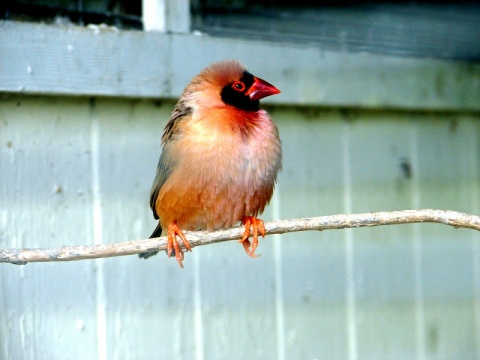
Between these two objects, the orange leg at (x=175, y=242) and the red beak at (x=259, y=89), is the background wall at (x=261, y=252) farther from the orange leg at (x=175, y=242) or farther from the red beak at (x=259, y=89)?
the red beak at (x=259, y=89)

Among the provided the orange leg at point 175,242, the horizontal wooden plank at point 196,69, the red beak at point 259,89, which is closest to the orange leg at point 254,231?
the orange leg at point 175,242

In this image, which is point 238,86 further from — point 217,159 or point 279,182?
point 279,182

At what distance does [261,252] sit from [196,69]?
735 mm

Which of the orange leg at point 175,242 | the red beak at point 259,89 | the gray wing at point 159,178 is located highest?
the red beak at point 259,89

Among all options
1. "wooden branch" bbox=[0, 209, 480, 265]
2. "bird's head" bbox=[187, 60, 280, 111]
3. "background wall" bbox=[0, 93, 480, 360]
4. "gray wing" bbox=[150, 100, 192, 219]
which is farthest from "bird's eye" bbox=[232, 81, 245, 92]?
"wooden branch" bbox=[0, 209, 480, 265]

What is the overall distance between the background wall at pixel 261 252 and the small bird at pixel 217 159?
0.70 ft

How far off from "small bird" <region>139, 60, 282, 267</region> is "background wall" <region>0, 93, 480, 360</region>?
0.21 m

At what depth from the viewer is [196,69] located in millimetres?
3062

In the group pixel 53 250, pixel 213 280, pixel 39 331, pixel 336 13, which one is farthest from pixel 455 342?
pixel 53 250

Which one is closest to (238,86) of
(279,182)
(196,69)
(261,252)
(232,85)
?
(232,85)

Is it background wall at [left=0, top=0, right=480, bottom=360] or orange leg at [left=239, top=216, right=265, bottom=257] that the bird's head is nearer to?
background wall at [left=0, top=0, right=480, bottom=360]

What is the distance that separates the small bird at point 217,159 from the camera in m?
2.65

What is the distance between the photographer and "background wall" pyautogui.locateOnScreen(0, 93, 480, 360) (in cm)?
273

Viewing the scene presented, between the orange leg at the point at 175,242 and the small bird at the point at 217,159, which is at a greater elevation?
the small bird at the point at 217,159
